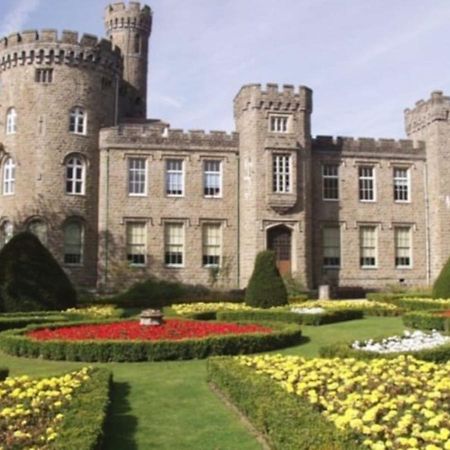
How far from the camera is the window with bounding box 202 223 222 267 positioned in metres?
34.2

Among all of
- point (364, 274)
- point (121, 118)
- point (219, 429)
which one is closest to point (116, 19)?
point (121, 118)

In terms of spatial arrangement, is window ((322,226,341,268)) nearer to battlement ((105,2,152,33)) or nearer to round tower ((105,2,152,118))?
round tower ((105,2,152,118))

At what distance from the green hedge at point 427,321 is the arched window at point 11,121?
24.3 m

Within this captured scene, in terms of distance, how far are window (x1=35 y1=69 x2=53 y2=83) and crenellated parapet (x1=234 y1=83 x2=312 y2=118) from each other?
10433 millimetres

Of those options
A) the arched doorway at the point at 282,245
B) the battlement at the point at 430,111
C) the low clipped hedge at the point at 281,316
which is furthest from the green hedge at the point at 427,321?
the battlement at the point at 430,111

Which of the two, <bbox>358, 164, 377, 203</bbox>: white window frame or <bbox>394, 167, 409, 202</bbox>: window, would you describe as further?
<bbox>394, 167, 409, 202</bbox>: window

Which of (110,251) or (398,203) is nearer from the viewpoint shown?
(110,251)

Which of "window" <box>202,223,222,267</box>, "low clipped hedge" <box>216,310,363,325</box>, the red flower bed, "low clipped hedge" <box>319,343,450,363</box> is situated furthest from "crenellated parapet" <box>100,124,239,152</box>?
"low clipped hedge" <box>319,343,450,363</box>

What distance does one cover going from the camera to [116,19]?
4497 centimetres

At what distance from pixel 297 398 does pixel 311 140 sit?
2885 cm

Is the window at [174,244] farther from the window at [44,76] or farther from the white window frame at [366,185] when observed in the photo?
the white window frame at [366,185]

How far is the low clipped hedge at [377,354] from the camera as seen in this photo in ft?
38.0

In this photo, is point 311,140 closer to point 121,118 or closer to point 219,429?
point 121,118

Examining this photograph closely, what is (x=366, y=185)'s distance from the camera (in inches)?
1433
